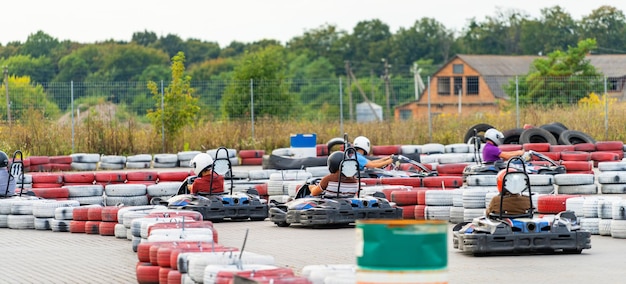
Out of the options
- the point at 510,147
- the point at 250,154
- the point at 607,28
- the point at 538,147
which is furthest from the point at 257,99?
the point at 607,28

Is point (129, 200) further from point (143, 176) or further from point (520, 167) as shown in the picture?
point (520, 167)

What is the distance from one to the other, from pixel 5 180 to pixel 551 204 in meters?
7.88

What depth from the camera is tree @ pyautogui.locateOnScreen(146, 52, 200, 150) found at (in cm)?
3319

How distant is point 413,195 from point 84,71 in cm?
7073

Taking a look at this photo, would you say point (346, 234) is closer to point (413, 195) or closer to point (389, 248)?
point (413, 195)

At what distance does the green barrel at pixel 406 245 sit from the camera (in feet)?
20.5

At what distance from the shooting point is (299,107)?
127 ft

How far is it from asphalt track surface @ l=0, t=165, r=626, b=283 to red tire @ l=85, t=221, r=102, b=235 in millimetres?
147

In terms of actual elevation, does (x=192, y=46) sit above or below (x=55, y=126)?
above

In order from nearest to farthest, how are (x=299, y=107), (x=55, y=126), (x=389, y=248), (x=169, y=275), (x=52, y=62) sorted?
(x=389, y=248), (x=169, y=275), (x=55, y=126), (x=299, y=107), (x=52, y=62)

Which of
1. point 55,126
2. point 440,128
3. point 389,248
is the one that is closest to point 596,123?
point 440,128

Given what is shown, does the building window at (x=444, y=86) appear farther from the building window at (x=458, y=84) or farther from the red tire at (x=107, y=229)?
the red tire at (x=107, y=229)

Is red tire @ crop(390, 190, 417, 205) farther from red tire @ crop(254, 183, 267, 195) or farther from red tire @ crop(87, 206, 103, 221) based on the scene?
red tire @ crop(87, 206, 103, 221)

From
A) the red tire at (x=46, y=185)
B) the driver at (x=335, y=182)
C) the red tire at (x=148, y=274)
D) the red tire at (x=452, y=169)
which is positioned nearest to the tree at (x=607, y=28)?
the red tire at (x=452, y=169)
